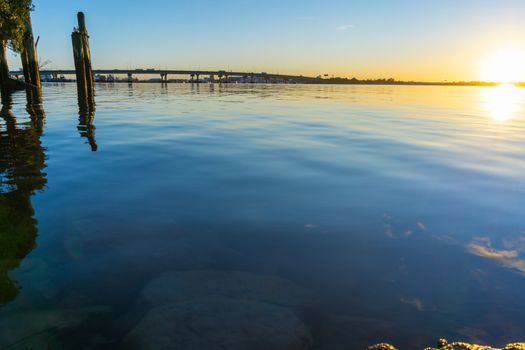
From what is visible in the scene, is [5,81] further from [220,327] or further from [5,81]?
[220,327]

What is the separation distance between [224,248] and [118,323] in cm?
157

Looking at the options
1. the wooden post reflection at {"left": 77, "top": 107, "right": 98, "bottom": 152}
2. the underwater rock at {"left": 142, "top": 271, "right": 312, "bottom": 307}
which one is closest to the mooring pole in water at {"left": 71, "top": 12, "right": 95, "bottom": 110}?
the wooden post reflection at {"left": 77, "top": 107, "right": 98, "bottom": 152}

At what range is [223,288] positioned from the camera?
3428mm

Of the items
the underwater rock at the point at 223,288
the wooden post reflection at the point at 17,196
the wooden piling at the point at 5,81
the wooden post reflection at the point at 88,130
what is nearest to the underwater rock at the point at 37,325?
the wooden post reflection at the point at 17,196

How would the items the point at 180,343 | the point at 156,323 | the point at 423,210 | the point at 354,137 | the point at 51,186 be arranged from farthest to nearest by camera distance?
the point at 354,137, the point at 51,186, the point at 423,210, the point at 156,323, the point at 180,343

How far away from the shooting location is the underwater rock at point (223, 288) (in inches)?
129

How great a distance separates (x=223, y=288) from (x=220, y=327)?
584mm

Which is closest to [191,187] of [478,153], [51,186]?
[51,186]

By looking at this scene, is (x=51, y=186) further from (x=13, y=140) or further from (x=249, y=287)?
(x=13, y=140)

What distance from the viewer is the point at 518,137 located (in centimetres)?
1362

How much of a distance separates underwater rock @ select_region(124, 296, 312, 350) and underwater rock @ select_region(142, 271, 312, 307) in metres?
0.09

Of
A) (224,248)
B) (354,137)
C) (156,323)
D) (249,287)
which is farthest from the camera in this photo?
(354,137)

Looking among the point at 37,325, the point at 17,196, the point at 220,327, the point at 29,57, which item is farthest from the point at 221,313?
the point at 29,57

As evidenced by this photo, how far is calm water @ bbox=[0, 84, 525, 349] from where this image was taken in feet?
9.45
